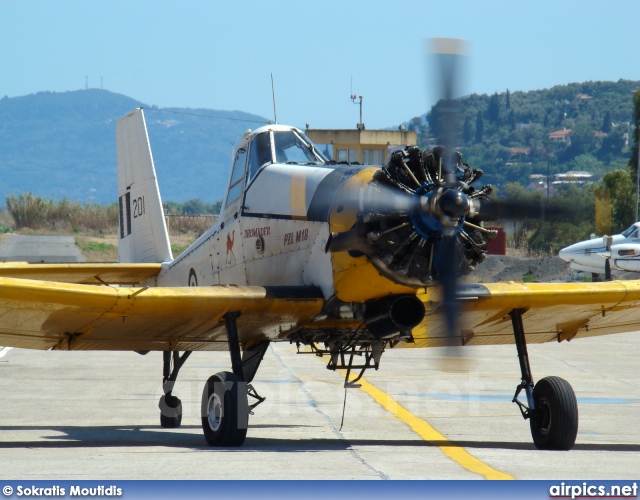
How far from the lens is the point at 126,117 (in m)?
16.8

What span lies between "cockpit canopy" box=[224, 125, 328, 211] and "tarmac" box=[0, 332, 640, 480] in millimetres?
2857

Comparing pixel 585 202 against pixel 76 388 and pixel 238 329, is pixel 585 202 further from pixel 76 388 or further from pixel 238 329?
pixel 76 388

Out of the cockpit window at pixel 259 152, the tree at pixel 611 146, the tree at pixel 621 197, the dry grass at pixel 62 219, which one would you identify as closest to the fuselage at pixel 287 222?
the cockpit window at pixel 259 152

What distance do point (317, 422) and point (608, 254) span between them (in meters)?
28.5

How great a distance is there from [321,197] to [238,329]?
1980mm

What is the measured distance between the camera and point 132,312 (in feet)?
34.3

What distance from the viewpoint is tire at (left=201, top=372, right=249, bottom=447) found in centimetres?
1012

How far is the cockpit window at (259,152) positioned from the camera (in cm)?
1172

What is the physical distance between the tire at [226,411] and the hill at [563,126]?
4220 centimetres

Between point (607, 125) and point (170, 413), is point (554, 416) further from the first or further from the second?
point (607, 125)

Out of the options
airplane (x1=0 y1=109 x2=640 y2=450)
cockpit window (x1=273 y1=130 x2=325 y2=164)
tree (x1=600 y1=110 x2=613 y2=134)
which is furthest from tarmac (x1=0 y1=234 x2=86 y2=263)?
tree (x1=600 y1=110 x2=613 y2=134)

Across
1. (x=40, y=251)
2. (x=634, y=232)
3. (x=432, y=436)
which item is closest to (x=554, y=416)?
(x=432, y=436)

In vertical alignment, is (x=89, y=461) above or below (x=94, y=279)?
below

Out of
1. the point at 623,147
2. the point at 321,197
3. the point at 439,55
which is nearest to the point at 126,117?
the point at 321,197
